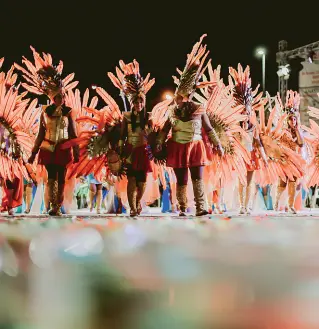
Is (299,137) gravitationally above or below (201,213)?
above

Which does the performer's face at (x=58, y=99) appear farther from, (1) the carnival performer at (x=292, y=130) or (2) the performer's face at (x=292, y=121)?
(2) the performer's face at (x=292, y=121)

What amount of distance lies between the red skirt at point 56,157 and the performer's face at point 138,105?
0.84 meters

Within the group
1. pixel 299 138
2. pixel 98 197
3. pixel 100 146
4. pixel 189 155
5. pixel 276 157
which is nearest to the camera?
pixel 189 155

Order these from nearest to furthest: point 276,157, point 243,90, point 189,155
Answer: point 189,155 → point 243,90 → point 276,157

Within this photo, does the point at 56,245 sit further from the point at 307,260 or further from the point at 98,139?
the point at 98,139

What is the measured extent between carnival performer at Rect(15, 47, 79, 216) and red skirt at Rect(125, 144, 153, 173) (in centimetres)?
57

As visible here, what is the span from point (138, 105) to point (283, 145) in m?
2.28

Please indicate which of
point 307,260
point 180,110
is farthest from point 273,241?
point 180,110

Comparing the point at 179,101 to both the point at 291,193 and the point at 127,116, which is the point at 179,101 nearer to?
the point at 127,116

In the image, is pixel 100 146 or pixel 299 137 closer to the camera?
pixel 100 146

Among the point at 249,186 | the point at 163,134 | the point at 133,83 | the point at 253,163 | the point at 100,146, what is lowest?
the point at 249,186

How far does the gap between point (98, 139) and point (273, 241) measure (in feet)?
10.5

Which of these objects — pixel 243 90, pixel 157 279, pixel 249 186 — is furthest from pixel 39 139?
pixel 157 279

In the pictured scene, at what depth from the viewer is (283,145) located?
7.42 metres
